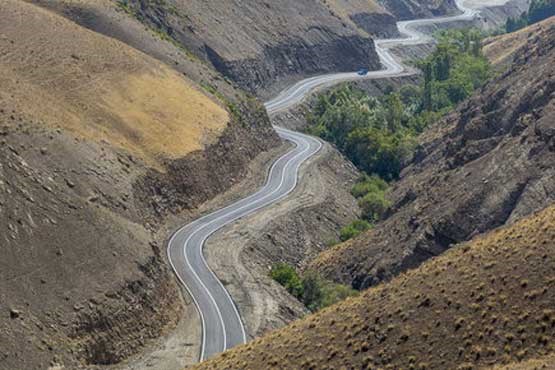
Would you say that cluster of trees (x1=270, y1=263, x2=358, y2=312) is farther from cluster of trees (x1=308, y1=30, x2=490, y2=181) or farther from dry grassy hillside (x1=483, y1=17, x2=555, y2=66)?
dry grassy hillside (x1=483, y1=17, x2=555, y2=66)

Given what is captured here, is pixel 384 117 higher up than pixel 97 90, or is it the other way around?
pixel 384 117

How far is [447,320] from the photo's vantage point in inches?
1312

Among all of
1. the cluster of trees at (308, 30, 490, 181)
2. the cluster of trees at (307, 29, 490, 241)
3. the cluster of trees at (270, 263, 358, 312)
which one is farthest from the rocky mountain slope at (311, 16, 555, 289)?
the cluster of trees at (308, 30, 490, 181)

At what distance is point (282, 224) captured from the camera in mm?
68125

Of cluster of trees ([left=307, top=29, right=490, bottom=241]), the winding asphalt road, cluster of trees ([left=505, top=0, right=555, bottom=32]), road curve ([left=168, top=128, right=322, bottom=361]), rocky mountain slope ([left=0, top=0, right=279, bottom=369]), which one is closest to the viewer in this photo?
rocky mountain slope ([left=0, top=0, right=279, bottom=369])

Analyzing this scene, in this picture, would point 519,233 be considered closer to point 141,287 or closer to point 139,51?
point 141,287

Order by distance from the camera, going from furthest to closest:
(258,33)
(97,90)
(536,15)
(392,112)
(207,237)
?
(536,15) → (258,33) → (392,112) → (97,90) → (207,237)

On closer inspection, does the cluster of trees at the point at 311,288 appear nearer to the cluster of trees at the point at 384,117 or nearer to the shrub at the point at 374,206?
the cluster of trees at the point at 384,117

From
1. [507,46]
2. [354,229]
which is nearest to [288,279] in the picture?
[354,229]

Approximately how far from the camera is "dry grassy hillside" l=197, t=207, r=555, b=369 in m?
31.2

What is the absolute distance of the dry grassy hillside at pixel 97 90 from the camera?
199ft

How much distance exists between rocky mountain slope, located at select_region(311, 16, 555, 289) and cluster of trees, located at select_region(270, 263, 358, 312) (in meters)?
1.78

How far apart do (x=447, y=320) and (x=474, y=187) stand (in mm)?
24633

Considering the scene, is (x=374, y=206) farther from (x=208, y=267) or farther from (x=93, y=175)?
(x=93, y=175)
